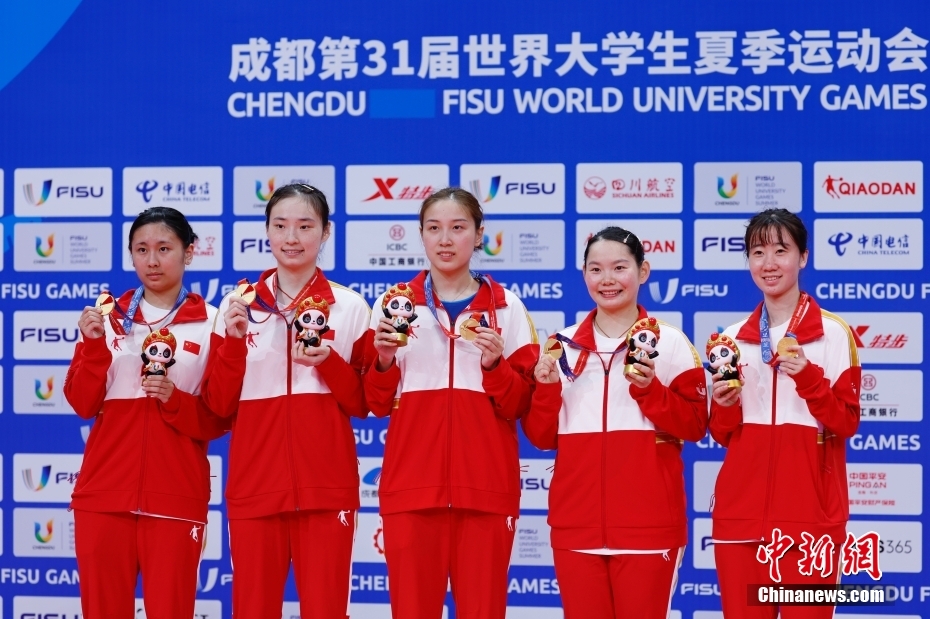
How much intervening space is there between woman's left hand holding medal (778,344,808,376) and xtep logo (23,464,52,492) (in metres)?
3.79

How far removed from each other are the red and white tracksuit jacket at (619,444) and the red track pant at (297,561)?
2.49ft

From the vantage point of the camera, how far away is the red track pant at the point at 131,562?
11.9 feet

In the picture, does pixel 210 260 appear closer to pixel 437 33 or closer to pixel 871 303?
pixel 437 33

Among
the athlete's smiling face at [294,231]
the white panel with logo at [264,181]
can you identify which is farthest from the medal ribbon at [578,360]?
the white panel with logo at [264,181]

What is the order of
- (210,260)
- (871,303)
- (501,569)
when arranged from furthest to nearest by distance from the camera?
(210,260) < (871,303) < (501,569)

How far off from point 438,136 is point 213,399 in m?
2.02

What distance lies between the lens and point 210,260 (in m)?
5.20

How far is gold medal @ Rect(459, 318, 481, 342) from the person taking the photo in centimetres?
339

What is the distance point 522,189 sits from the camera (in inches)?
197

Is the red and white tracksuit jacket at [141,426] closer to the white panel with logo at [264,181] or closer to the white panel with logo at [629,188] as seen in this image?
the white panel with logo at [264,181]

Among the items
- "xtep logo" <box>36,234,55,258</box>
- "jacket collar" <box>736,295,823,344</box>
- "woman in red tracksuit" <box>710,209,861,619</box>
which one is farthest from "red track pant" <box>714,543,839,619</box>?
"xtep logo" <box>36,234,55,258</box>

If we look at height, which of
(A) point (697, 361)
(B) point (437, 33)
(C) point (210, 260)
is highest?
(B) point (437, 33)

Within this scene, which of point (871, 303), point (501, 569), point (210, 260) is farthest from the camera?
point (210, 260)

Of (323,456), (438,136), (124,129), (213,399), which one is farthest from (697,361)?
(124,129)
